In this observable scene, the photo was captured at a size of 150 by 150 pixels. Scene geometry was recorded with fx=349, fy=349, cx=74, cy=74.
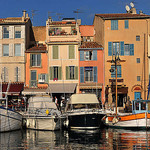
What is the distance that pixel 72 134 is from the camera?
30047 mm

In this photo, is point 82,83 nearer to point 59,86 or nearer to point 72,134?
point 59,86

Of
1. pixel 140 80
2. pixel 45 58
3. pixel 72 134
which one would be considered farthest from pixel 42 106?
pixel 140 80

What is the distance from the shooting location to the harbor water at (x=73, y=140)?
23766 mm

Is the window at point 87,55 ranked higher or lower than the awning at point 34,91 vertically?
higher

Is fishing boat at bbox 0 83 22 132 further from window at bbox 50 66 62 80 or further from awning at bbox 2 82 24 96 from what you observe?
window at bbox 50 66 62 80

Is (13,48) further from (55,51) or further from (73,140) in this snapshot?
(73,140)

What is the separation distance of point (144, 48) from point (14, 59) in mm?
17971

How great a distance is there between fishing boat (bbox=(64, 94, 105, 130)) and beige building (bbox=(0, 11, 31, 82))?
50.7 ft

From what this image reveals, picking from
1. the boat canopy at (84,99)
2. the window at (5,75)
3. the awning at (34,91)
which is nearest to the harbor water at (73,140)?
the boat canopy at (84,99)

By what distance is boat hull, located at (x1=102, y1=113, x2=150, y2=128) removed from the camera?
1289 inches

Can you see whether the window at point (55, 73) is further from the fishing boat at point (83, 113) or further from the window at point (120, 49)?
the fishing boat at point (83, 113)

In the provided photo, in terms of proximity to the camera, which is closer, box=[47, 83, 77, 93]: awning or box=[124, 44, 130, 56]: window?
box=[47, 83, 77, 93]: awning

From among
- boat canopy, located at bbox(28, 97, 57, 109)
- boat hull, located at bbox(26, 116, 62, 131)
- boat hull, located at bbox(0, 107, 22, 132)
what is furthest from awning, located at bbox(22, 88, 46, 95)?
boat hull, located at bbox(0, 107, 22, 132)

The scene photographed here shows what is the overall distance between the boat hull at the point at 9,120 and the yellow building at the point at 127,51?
57.4 feet
